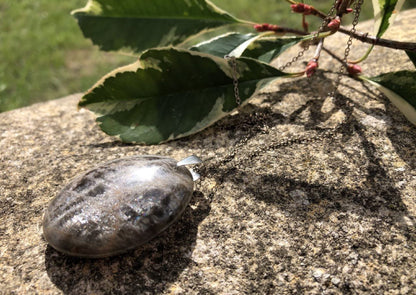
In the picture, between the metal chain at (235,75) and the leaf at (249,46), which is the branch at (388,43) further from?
the metal chain at (235,75)

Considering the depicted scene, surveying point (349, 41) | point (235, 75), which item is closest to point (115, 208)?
point (235, 75)

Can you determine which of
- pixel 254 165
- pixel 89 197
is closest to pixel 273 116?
pixel 254 165

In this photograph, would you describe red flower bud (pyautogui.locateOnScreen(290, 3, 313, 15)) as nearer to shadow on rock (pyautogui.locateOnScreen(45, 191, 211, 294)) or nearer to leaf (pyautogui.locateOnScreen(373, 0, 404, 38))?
leaf (pyautogui.locateOnScreen(373, 0, 404, 38))

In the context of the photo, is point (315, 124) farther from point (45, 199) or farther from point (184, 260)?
point (45, 199)

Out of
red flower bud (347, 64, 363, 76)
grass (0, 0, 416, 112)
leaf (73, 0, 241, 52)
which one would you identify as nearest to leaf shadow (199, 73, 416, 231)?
red flower bud (347, 64, 363, 76)

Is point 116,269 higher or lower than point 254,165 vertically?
lower

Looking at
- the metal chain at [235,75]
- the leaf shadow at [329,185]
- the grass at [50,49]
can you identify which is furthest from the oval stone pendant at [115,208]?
the grass at [50,49]

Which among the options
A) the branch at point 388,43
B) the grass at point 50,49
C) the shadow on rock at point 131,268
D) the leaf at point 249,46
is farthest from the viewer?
the grass at point 50,49
